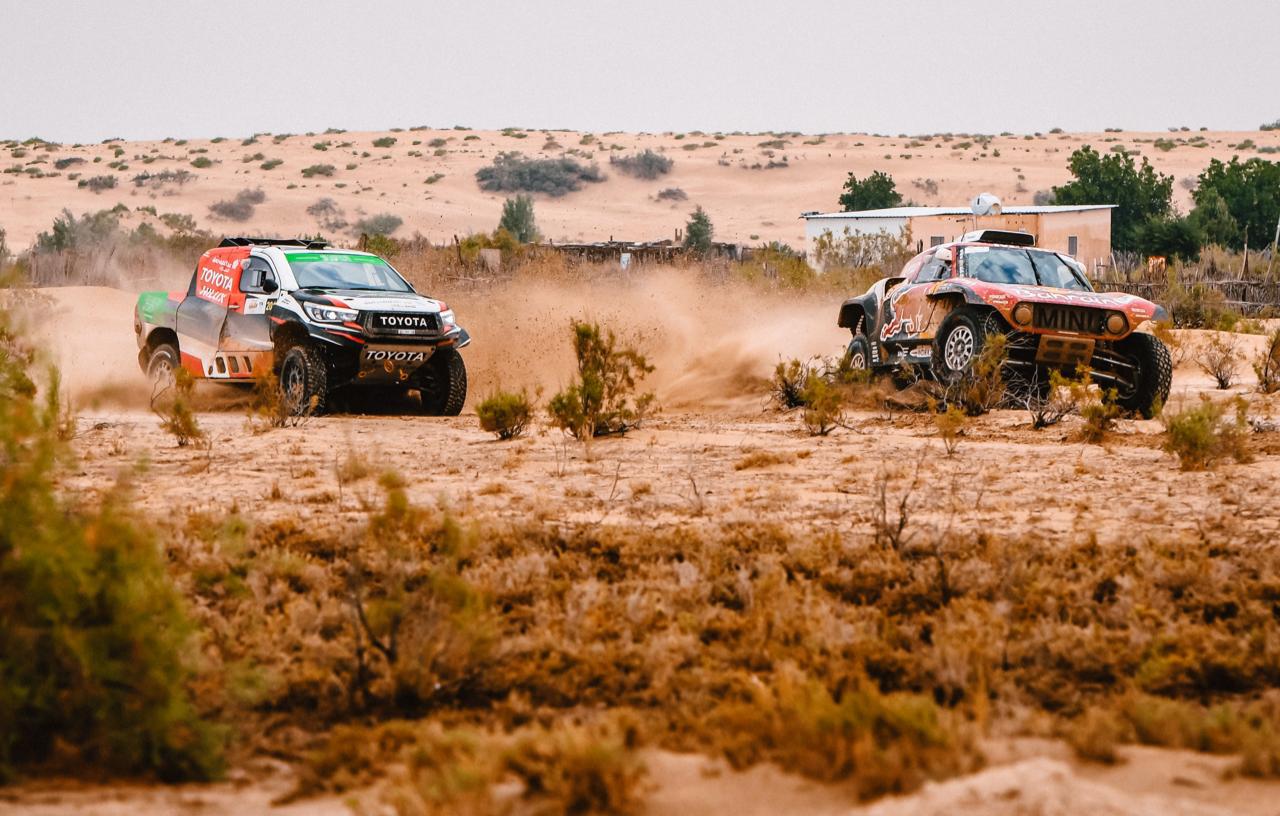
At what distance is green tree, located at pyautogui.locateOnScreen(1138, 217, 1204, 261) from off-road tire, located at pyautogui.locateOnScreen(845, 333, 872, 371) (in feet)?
102

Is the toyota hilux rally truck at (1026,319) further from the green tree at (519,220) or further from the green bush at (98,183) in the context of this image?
the green bush at (98,183)

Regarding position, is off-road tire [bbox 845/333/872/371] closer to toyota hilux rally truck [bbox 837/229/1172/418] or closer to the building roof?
toyota hilux rally truck [bbox 837/229/1172/418]

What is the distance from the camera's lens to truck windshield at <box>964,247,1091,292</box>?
15.9 m

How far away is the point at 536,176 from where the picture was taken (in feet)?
279

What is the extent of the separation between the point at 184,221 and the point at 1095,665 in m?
46.3

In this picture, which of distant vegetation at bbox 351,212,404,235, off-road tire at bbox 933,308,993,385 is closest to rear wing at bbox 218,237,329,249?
off-road tire at bbox 933,308,993,385

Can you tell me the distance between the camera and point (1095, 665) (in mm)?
6445

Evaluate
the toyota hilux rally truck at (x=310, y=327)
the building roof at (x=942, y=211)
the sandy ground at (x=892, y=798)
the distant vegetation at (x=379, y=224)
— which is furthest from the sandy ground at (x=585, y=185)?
the sandy ground at (x=892, y=798)

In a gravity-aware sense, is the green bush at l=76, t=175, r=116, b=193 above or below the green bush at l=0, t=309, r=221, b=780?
above

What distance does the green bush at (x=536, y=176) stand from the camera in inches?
3280

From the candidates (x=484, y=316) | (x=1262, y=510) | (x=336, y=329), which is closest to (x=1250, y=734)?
(x=1262, y=510)

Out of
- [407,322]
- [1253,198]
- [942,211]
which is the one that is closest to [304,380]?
[407,322]

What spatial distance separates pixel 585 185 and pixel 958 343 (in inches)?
2797

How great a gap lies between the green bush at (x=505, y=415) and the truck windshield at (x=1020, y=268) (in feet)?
16.3
